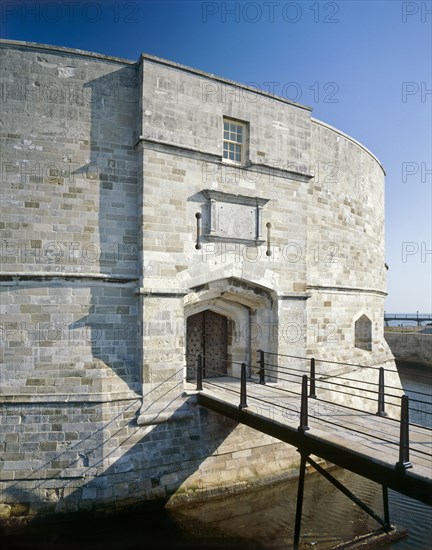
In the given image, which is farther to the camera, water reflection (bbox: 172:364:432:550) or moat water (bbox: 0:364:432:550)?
water reflection (bbox: 172:364:432:550)

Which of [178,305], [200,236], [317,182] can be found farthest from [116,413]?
[317,182]

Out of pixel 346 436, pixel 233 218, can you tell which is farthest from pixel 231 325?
pixel 346 436

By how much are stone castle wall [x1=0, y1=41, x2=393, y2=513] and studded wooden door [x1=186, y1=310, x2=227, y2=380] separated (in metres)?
1.03

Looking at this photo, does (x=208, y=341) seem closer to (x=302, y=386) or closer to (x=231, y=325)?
(x=231, y=325)

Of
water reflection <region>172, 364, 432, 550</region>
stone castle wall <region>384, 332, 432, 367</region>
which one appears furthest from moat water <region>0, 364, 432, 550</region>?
stone castle wall <region>384, 332, 432, 367</region>

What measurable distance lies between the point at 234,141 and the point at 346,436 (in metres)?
7.37

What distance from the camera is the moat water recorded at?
7430 mm

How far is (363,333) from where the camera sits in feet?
48.4

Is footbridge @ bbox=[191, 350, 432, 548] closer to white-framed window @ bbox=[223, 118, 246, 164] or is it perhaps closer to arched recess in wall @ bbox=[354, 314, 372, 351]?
arched recess in wall @ bbox=[354, 314, 372, 351]

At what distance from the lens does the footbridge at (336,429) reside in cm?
543

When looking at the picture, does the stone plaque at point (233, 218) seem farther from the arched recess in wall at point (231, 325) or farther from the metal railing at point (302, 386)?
the metal railing at point (302, 386)

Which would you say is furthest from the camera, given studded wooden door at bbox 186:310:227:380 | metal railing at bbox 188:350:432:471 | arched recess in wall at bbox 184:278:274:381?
studded wooden door at bbox 186:310:227:380

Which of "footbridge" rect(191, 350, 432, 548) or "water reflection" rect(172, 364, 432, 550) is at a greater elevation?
"footbridge" rect(191, 350, 432, 548)

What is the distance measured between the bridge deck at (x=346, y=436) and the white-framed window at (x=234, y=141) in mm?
5790
